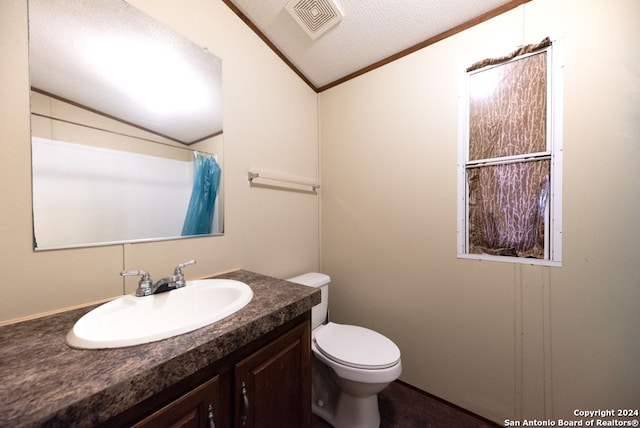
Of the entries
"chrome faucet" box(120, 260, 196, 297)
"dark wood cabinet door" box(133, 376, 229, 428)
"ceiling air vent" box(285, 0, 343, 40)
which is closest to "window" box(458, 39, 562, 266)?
"ceiling air vent" box(285, 0, 343, 40)

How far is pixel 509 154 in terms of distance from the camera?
1.22 m

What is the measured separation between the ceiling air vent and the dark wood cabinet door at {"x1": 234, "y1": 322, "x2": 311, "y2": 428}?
1641mm

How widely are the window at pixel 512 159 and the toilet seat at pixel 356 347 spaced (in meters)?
0.71

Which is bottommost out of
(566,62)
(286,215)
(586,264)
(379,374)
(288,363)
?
(379,374)

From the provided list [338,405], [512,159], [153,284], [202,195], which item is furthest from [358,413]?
[512,159]

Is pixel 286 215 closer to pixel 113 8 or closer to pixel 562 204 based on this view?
pixel 113 8

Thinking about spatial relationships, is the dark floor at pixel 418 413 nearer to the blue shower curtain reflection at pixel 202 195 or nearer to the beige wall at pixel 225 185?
the beige wall at pixel 225 185

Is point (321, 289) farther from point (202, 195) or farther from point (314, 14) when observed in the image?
point (314, 14)

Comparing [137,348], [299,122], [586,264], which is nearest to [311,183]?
[299,122]

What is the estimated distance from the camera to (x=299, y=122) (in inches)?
70.7

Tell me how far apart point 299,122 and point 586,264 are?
1860 mm

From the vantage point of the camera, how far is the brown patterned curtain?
1.16 meters

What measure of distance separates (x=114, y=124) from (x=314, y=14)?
1.19 m

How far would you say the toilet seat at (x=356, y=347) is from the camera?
3.79 feet
